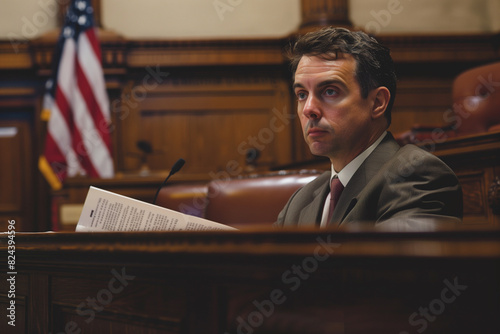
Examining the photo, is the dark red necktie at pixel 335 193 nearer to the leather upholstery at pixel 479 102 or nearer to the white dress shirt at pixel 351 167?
the white dress shirt at pixel 351 167

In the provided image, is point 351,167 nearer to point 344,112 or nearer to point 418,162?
point 344,112

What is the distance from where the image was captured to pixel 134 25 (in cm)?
513

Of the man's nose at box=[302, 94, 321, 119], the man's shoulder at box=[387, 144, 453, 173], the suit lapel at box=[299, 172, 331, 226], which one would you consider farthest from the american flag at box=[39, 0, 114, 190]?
the man's shoulder at box=[387, 144, 453, 173]

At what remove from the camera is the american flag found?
4203mm

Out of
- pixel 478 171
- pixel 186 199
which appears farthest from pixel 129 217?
pixel 478 171

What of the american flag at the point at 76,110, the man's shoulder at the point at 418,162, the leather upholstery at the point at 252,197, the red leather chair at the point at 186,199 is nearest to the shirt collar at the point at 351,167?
the man's shoulder at the point at 418,162

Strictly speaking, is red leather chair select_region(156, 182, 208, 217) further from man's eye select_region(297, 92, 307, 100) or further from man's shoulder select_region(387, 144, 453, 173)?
man's shoulder select_region(387, 144, 453, 173)

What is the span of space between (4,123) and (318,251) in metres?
5.05

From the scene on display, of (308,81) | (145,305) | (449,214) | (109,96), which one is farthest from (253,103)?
(145,305)

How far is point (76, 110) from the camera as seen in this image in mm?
4270

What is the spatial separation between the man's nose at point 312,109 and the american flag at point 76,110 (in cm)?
294

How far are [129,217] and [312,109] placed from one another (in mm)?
706

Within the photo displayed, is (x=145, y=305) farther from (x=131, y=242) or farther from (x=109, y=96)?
(x=109, y=96)

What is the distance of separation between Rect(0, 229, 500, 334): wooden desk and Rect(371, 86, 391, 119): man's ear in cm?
107
